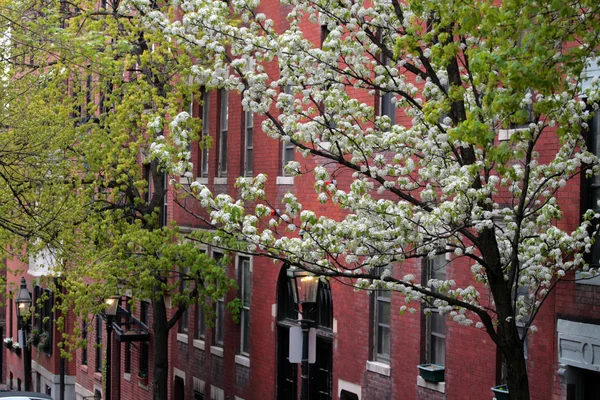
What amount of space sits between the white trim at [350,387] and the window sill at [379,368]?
0.56 meters

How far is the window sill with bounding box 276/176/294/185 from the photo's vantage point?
20.2 m

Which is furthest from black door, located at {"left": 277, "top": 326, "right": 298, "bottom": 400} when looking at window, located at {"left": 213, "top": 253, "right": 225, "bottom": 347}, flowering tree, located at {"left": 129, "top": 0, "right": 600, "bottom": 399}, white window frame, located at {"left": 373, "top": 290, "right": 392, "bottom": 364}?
flowering tree, located at {"left": 129, "top": 0, "right": 600, "bottom": 399}

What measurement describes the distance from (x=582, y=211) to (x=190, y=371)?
1509cm

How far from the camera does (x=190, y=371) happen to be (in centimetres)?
2575

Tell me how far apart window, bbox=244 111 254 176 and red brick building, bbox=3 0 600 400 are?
0.02 meters

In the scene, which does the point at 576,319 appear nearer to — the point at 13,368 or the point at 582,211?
the point at 582,211

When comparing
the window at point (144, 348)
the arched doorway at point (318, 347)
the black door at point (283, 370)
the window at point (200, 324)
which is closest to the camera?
the arched doorway at point (318, 347)

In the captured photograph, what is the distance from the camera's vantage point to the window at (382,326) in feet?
57.3

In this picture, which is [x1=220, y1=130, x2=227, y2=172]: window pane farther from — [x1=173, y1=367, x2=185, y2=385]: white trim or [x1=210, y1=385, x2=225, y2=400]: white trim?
[x1=173, y1=367, x2=185, y2=385]: white trim

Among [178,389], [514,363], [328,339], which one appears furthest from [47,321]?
[514,363]

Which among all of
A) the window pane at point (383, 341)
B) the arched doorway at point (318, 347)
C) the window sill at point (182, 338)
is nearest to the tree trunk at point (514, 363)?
the window pane at point (383, 341)

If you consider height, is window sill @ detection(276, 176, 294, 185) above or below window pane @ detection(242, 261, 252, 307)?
above

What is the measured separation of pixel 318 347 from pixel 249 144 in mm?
4938

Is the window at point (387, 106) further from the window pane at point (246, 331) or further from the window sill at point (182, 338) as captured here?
the window sill at point (182, 338)
